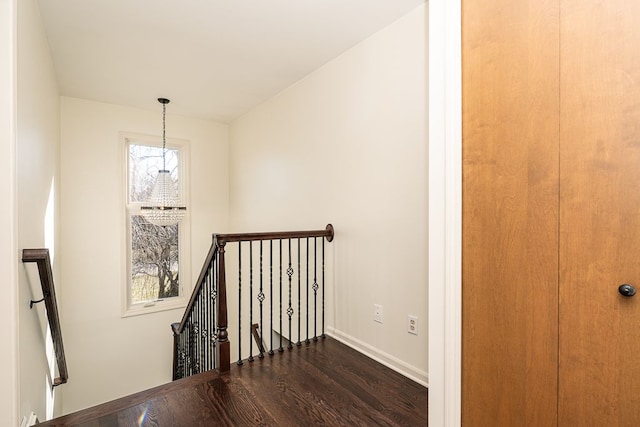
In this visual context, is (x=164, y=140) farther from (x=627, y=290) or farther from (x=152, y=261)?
(x=627, y=290)

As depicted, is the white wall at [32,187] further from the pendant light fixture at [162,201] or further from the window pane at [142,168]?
the window pane at [142,168]

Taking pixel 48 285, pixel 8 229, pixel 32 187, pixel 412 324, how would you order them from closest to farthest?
1. pixel 8 229
2. pixel 48 285
3. pixel 32 187
4. pixel 412 324

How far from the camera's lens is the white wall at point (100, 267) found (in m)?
3.64

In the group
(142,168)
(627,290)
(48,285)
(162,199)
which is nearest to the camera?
(627,290)

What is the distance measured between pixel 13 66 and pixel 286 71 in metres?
2.04

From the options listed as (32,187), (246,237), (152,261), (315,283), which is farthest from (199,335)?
(32,187)

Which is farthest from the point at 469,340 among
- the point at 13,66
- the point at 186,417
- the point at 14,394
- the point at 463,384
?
the point at 13,66

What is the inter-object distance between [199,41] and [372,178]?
5.38 feet

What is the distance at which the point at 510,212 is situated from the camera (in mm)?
1152

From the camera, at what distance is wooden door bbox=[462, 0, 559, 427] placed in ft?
3.50

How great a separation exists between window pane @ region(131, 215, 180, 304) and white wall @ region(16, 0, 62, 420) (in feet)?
5.08

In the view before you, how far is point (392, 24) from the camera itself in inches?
87.3

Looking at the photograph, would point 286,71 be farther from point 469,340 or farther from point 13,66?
point 469,340

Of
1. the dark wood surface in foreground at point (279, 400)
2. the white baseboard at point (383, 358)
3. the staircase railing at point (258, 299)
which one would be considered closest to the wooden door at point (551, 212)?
the dark wood surface in foreground at point (279, 400)
